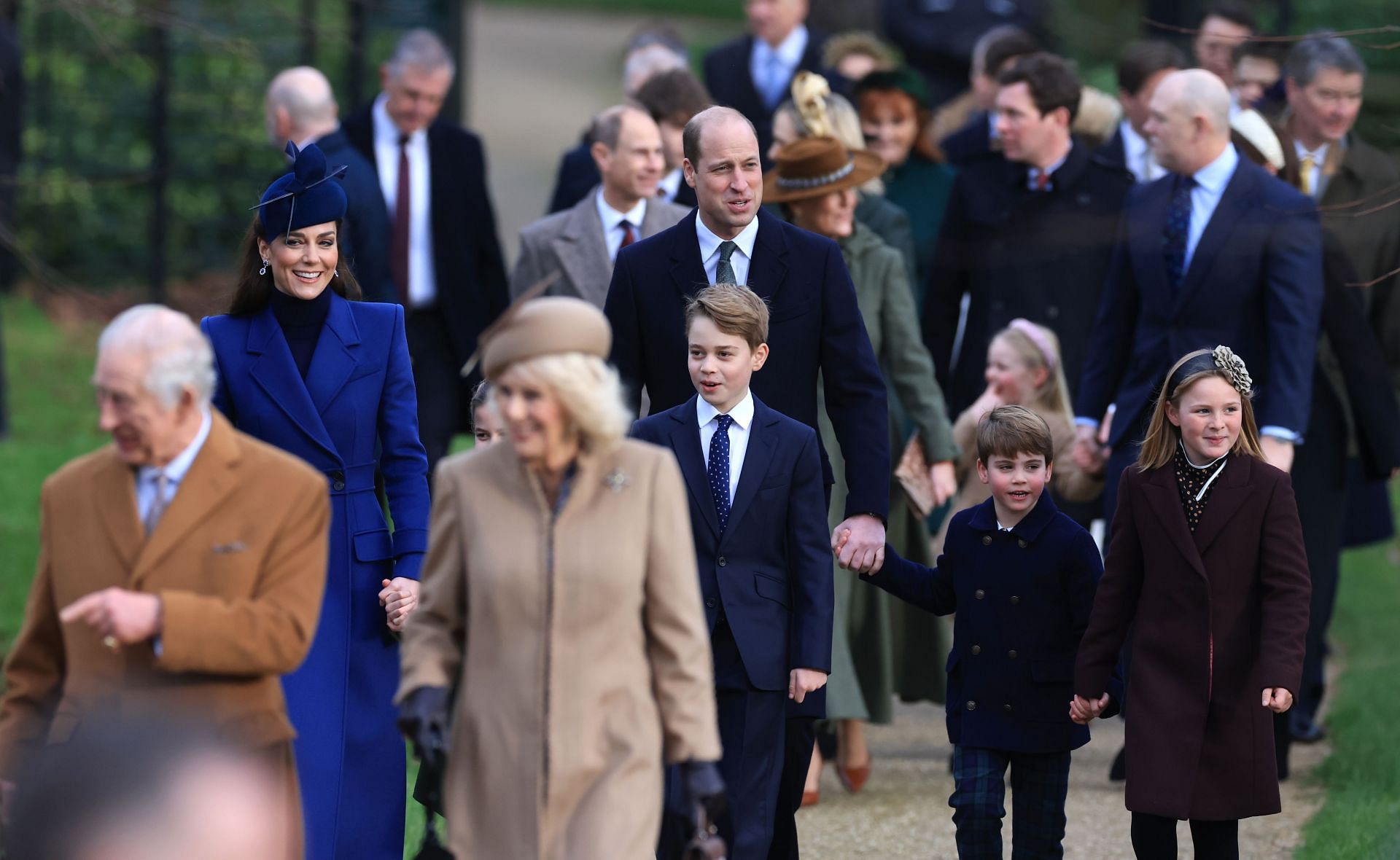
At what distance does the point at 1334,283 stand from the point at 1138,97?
2.50m

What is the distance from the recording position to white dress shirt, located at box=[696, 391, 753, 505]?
5.95 meters

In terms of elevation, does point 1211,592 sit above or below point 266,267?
below

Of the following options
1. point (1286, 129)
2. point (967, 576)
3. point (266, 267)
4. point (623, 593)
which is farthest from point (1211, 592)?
point (1286, 129)

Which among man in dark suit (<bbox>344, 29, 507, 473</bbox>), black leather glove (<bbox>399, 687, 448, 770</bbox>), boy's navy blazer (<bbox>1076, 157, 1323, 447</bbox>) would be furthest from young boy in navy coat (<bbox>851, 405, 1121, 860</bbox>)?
man in dark suit (<bbox>344, 29, 507, 473</bbox>)

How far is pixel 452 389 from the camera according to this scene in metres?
9.99

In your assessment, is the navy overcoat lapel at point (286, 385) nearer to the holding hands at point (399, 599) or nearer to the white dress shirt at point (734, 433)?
the holding hands at point (399, 599)

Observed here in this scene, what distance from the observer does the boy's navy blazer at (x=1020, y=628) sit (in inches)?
243

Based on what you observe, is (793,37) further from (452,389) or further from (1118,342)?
(1118,342)

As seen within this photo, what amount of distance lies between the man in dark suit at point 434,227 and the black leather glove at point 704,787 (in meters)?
5.32

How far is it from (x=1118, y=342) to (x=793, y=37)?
4.65 meters

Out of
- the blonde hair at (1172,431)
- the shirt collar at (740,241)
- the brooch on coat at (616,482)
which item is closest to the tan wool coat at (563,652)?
the brooch on coat at (616,482)

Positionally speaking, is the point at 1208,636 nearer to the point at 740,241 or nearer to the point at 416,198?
the point at 740,241

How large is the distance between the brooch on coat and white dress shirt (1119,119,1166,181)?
19.5ft

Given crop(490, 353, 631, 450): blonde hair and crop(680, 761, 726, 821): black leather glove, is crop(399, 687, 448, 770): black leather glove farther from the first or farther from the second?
crop(490, 353, 631, 450): blonde hair
